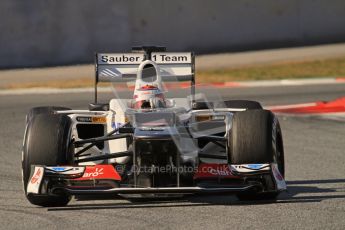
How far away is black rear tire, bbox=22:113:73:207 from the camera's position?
28.3 ft

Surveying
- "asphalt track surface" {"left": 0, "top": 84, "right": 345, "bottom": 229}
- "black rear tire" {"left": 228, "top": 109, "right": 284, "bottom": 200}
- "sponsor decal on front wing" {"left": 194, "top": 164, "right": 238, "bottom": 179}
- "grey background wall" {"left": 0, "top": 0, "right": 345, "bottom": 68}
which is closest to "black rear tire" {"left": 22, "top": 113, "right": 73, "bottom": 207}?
"asphalt track surface" {"left": 0, "top": 84, "right": 345, "bottom": 229}

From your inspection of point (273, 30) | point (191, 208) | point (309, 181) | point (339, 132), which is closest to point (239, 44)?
point (273, 30)

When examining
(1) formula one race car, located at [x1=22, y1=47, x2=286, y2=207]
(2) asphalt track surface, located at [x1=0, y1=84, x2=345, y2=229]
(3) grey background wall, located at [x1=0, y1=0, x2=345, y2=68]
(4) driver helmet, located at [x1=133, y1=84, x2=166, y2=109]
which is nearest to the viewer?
(2) asphalt track surface, located at [x1=0, y1=84, x2=345, y2=229]

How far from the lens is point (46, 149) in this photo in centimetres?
866

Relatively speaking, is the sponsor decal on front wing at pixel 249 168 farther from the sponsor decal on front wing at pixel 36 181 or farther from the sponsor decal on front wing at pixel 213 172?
Result: the sponsor decal on front wing at pixel 36 181

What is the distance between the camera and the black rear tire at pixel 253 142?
863 centimetres

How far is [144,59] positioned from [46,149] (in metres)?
2.05

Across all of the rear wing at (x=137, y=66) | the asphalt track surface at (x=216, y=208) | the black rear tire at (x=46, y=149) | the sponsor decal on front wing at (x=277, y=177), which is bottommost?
the asphalt track surface at (x=216, y=208)

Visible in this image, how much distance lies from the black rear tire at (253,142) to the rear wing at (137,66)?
1566mm

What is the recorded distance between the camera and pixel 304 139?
1330 cm

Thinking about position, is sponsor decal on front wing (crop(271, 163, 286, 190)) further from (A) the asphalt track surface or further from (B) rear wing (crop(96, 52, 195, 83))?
(B) rear wing (crop(96, 52, 195, 83))

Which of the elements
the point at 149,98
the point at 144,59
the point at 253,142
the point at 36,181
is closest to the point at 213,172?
the point at 253,142

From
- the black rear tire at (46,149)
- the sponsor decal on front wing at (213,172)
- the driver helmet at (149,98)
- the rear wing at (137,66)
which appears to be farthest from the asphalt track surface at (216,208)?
the rear wing at (137,66)

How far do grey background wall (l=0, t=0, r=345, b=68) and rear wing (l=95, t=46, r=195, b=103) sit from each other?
42.2 ft
